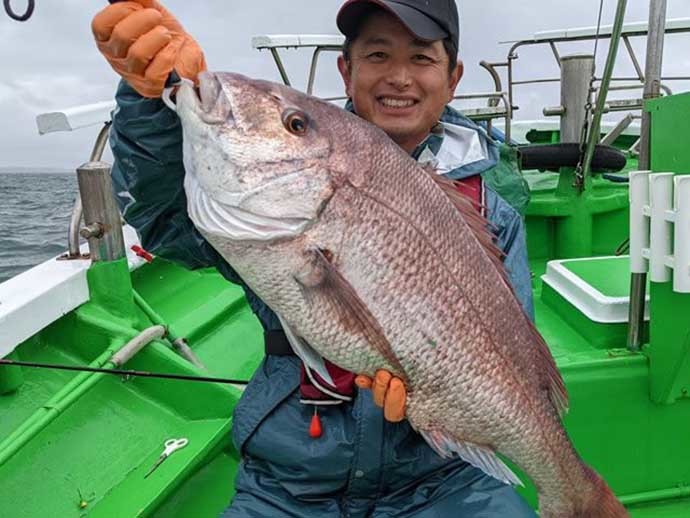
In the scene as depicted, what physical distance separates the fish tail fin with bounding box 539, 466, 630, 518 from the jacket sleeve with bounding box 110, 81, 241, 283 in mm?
1195

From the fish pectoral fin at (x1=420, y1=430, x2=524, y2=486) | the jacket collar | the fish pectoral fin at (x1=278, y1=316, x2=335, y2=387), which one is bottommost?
the fish pectoral fin at (x1=420, y1=430, x2=524, y2=486)

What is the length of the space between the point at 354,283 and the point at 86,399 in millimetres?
1670

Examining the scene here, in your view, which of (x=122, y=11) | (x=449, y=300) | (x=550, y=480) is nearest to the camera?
(x=122, y=11)

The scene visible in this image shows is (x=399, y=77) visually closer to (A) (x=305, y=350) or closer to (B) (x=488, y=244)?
(B) (x=488, y=244)

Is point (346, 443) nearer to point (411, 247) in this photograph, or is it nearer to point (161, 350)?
point (411, 247)

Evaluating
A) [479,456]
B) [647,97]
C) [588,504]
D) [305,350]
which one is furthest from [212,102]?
[647,97]

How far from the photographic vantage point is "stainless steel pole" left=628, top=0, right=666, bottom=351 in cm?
261

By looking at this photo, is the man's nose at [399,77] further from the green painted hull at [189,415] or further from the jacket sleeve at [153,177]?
the green painted hull at [189,415]

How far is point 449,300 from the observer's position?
1.78 metres

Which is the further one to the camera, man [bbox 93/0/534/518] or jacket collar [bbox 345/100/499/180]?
jacket collar [bbox 345/100/499/180]

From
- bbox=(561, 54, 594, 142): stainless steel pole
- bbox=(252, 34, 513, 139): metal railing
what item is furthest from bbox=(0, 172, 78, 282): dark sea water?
bbox=(561, 54, 594, 142): stainless steel pole

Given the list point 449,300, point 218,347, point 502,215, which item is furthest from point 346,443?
point 218,347

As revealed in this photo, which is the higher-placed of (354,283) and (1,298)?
(354,283)

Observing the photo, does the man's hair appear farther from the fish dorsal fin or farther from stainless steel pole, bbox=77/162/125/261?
stainless steel pole, bbox=77/162/125/261
